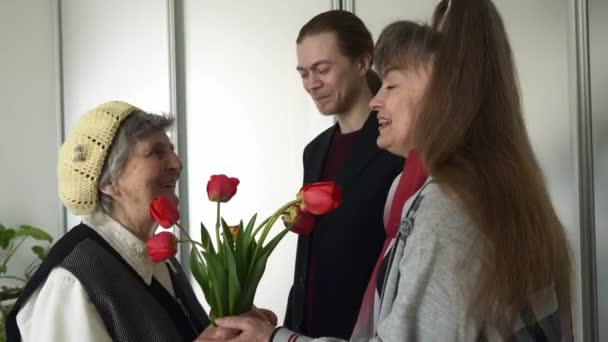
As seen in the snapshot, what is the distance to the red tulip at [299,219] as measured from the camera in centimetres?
99

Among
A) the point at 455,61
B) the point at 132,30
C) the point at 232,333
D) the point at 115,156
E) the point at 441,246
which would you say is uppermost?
the point at 132,30

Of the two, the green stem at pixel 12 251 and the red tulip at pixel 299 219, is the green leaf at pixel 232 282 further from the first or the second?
the green stem at pixel 12 251

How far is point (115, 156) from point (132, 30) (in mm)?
1772

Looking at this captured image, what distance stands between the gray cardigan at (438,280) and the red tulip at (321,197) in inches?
6.2

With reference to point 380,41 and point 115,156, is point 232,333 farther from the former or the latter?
point 380,41

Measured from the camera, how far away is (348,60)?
161 cm

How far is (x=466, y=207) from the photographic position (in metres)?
0.78

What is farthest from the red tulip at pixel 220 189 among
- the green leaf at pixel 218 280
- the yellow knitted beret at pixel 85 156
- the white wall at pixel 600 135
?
the white wall at pixel 600 135

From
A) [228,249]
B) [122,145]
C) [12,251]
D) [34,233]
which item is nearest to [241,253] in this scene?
[228,249]

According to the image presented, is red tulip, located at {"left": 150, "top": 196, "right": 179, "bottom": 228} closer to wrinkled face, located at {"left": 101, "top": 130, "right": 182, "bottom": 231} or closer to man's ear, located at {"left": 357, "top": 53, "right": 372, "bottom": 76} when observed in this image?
wrinkled face, located at {"left": 101, "top": 130, "right": 182, "bottom": 231}

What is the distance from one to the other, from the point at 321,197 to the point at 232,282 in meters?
0.23

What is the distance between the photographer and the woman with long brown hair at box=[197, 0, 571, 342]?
2.50ft

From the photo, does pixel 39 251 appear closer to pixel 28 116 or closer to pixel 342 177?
pixel 28 116

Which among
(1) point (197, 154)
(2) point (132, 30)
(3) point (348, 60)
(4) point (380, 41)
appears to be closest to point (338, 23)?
(3) point (348, 60)
